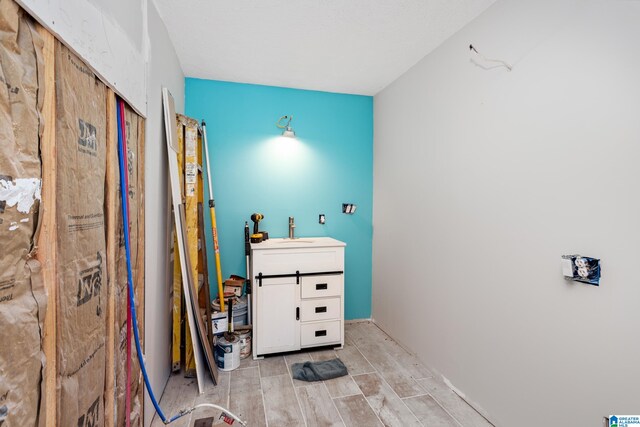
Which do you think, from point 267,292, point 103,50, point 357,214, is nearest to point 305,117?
point 357,214

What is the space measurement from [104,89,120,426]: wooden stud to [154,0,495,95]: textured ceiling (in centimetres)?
113

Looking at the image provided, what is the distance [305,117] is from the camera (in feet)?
10.4

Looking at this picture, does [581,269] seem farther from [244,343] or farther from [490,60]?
[244,343]

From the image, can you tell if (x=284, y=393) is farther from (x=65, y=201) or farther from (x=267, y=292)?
(x=65, y=201)

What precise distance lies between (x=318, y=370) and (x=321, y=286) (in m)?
0.68

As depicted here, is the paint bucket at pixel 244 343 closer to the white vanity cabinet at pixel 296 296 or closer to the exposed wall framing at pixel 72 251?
the white vanity cabinet at pixel 296 296

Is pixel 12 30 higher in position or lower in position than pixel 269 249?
higher

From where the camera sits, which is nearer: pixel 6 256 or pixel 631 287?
pixel 6 256

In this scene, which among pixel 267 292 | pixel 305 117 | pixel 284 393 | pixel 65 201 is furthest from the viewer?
pixel 305 117

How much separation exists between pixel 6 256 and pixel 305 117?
9.24ft

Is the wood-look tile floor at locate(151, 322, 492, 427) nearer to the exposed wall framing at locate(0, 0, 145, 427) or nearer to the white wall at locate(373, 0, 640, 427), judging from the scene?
the white wall at locate(373, 0, 640, 427)

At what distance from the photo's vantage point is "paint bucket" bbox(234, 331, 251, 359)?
2.52m

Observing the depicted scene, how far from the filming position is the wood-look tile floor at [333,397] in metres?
1.79

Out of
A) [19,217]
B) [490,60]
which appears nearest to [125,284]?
[19,217]
